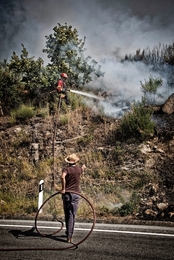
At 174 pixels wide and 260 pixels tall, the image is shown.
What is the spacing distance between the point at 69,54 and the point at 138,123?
5.97 metres

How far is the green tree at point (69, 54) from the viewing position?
1397 centimetres

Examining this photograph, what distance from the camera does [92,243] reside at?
4730 millimetres

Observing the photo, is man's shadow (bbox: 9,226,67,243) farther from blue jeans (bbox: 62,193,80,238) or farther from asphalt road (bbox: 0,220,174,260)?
blue jeans (bbox: 62,193,80,238)

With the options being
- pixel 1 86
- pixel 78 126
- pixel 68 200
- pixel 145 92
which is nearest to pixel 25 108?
pixel 1 86

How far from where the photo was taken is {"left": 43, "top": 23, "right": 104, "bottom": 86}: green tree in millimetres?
13969

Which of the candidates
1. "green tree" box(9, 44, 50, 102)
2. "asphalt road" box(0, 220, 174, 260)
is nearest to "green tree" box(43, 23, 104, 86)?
"green tree" box(9, 44, 50, 102)

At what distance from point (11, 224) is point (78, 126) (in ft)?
21.2

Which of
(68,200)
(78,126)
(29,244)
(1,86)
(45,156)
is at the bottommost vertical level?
(29,244)

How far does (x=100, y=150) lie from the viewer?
10.5m

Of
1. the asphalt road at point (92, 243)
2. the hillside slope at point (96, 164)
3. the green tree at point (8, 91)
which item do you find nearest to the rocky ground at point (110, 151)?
the hillside slope at point (96, 164)

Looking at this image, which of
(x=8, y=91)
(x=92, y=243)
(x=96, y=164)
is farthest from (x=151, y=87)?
(x=92, y=243)

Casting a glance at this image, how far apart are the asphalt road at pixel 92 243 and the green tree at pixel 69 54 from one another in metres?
9.69

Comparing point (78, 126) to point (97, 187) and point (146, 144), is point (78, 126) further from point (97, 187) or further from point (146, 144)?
point (97, 187)

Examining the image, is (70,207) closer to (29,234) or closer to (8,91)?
(29,234)
